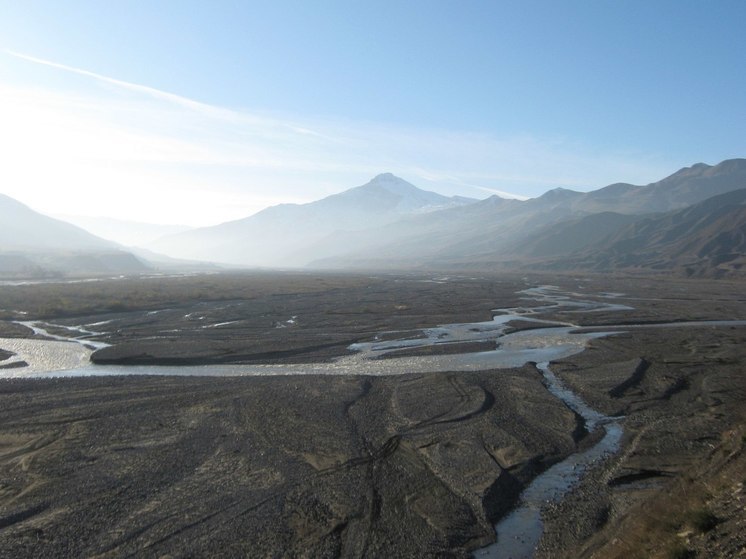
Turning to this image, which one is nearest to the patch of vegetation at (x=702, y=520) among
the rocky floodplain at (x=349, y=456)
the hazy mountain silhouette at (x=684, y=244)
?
the rocky floodplain at (x=349, y=456)

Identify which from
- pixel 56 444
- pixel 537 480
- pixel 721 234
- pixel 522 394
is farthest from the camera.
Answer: pixel 721 234

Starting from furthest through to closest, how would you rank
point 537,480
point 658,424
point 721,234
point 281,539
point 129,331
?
point 721,234 → point 129,331 → point 658,424 → point 537,480 → point 281,539

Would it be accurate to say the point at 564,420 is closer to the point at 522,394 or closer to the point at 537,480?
the point at 522,394

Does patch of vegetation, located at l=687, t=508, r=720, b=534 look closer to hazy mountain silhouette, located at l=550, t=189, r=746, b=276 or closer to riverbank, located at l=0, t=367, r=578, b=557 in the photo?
riverbank, located at l=0, t=367, r=578, b=557

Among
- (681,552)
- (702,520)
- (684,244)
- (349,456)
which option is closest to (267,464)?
(349,456)

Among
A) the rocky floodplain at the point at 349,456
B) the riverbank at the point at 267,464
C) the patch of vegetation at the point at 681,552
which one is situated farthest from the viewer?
the riverbank at the point at 267,464

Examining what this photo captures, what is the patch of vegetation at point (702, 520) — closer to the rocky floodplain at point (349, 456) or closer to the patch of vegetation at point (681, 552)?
the rocky floodplain at point (349, 456)

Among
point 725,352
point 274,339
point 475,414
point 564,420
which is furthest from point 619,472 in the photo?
point 274,339

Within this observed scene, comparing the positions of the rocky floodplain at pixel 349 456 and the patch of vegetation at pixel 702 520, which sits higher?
the patch of vegetation at pixel 702 520
